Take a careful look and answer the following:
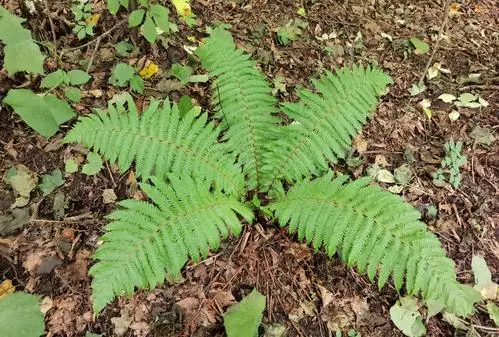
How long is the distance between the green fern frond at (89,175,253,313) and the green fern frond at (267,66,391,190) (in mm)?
505

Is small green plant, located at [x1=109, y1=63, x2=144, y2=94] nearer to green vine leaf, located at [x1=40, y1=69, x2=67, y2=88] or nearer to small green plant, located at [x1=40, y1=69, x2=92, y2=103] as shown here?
small green plant, located at [x1=40, y1=69, x2=92, y2=103]

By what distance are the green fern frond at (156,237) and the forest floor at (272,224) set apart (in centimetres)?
39

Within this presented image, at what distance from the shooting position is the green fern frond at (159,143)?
267cm

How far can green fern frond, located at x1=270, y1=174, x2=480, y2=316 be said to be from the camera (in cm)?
221

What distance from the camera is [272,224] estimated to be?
2.93m

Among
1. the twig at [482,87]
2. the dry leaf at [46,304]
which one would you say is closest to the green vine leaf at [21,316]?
the dry leaf at [46,304]

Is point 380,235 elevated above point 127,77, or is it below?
below

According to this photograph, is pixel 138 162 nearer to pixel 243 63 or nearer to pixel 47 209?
pixel 47 209

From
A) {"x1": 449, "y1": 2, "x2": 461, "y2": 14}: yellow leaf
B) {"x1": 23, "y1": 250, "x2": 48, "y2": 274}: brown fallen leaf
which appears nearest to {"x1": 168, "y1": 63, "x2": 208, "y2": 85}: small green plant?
{"x1": 23, "y1": 250, "x2": 48, "y2": 274}: brown fallen leaf

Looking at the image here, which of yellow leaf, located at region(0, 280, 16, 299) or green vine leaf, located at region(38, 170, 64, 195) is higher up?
green vine leaf, located at region(38, 170, 64, 195)

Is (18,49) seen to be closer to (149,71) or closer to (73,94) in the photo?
(73,94)

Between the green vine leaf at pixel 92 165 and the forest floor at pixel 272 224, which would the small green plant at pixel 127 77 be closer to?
the forest floor at pixel 272 224

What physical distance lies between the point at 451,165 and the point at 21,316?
2953mm

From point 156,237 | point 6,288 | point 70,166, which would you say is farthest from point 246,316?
point 70,166
